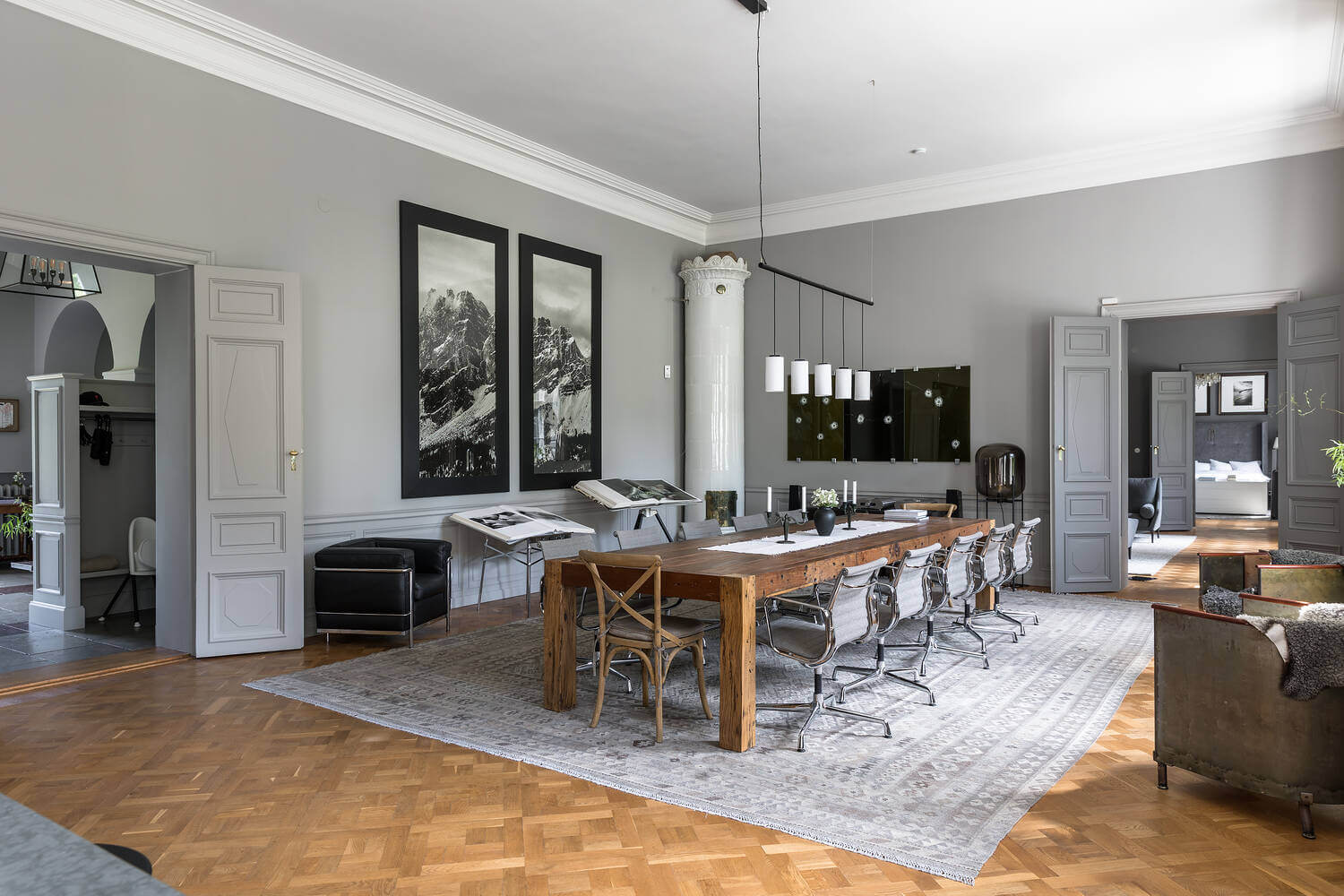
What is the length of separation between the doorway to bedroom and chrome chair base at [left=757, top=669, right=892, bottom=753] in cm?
863

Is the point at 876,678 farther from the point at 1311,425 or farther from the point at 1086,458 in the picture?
the point at 1311,425

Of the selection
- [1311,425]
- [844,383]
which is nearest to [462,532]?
[844,383]

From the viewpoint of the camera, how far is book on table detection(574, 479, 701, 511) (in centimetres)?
802

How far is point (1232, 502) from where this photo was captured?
14945 mm

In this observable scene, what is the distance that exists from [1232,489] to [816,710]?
46.2 ft

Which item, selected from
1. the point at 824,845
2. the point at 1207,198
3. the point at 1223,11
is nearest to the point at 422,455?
the point at 824,845

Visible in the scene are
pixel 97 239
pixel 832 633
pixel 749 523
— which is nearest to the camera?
pixel 832 633

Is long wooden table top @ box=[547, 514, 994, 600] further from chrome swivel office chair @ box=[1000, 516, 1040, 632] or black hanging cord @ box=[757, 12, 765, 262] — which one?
black hanging cord @ box=[757, 12, 765, 262]

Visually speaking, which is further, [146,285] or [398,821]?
[146,285]

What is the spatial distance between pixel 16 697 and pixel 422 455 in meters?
3.08

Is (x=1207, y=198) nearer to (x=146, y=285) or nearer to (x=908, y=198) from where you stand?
(x=908, y=198)

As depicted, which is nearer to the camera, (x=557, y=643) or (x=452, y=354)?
(x=557, y=643)

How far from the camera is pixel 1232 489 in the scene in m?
14.9

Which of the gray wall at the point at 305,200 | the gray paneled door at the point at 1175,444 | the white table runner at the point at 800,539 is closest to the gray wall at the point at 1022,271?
the gray wall at the point at 305,200
